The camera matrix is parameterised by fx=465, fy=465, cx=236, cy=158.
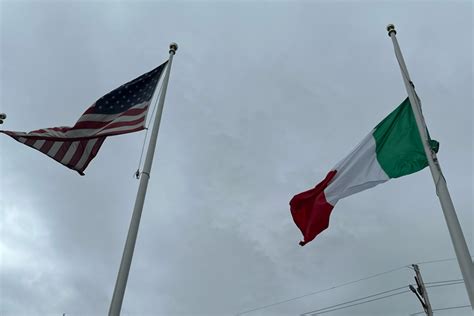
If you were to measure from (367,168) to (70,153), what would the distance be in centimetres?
696

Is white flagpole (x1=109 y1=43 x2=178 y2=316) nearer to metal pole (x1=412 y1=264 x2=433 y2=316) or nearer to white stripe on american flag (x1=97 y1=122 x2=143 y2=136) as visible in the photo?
white stripe on american flag (x1=97 y1=122 x2=143 y2=136)

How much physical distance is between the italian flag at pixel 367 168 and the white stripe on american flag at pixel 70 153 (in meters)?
5.34

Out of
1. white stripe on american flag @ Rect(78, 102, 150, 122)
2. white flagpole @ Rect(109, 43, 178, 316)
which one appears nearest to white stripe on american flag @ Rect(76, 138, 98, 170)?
white stripe on american flag @ Rect(78, 102, 150, 122)

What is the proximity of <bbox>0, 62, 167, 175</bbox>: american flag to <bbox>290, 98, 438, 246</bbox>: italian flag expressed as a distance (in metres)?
4.38

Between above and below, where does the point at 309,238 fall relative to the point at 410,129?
below

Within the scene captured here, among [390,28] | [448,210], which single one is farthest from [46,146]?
[390,28]

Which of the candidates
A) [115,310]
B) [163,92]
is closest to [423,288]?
[163,92]

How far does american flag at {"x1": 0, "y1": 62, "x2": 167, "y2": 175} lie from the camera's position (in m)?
10.5

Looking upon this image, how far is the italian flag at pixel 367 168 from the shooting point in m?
10.2

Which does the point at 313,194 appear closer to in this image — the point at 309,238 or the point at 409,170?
the point at 309,238

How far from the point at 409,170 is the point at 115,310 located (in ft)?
21.4

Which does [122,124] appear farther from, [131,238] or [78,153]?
[131,238]

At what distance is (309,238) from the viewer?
33.4ft

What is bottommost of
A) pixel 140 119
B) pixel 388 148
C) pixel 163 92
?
pixel 388 148
